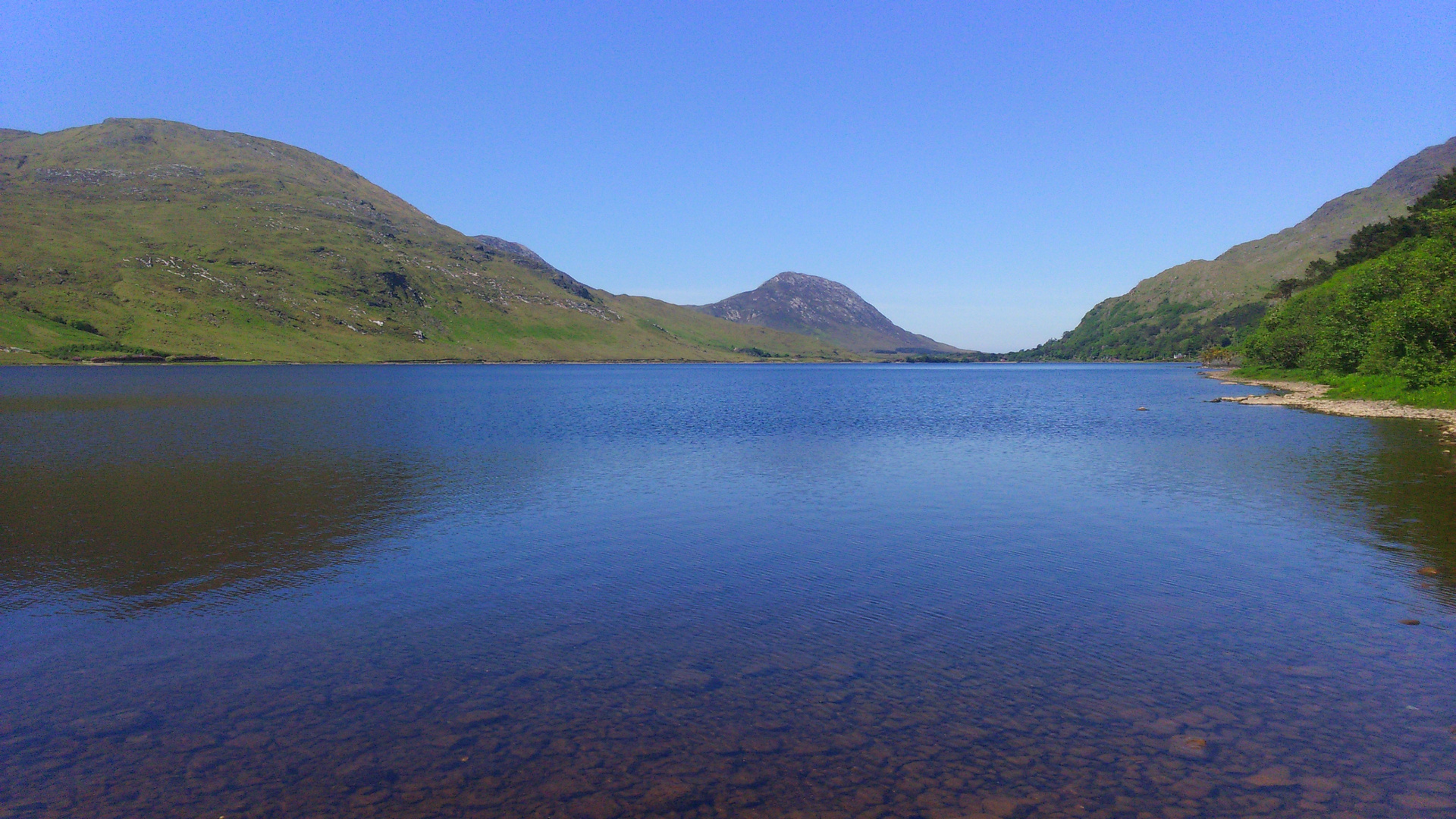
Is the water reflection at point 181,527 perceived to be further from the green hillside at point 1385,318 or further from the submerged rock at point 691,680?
the green hillside at point 1385,318

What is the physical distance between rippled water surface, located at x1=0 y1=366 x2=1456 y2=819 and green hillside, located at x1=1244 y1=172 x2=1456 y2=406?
4163 cm

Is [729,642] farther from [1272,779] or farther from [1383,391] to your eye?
[1383,391]

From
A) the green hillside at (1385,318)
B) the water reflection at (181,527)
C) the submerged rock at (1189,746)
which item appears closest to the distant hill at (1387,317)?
the green hillside at (1385,318)

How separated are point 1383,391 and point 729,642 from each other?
294 feet

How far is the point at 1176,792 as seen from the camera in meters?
10.5

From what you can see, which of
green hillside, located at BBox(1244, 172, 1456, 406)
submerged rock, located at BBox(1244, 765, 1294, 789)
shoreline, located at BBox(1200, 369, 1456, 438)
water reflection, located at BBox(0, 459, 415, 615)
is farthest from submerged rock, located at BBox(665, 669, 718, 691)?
green hillside, located at BBox(1244, 172, 1456, 406)

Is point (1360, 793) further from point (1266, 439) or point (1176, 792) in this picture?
point (1266, 439)

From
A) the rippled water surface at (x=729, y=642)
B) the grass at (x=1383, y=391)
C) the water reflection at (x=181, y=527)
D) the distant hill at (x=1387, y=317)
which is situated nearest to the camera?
the rippled water surface at (x=729, y=642)

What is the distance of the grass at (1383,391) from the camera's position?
67562 millimetres

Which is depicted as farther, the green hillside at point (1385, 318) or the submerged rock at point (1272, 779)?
the green hillside at point (1385, 318)

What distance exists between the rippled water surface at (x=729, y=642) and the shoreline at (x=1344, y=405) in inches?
1191

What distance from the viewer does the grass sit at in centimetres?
6756

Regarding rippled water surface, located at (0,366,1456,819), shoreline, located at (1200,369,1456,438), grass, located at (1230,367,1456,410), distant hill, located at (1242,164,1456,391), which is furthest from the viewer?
distant hill, located at (1242,164,1456,391)

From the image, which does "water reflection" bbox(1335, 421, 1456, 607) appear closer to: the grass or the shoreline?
the shoreline
